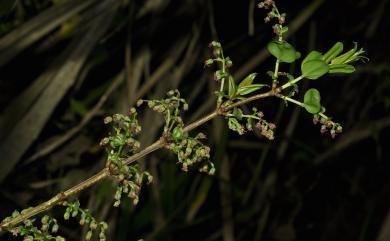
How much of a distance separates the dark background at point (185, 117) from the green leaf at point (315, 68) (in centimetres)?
78

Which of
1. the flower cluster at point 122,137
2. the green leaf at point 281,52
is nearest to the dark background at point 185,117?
the flower cluster at point 122,137

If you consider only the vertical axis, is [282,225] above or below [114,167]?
above

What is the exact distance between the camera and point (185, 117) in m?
2.20

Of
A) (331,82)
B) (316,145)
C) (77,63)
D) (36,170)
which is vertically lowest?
(36,170)

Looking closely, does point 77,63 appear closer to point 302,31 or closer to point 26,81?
point 26,81

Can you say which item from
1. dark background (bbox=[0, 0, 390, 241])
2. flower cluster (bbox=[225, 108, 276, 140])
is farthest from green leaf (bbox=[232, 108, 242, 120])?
dark background (bbox=[0, 0, 390, 241])

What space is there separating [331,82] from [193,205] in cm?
106

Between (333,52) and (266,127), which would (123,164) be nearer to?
(266,127)

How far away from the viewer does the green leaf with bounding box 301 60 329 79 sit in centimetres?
59

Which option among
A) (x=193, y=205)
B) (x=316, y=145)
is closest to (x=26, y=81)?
(x=193, y=205)

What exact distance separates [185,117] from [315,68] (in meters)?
1.62

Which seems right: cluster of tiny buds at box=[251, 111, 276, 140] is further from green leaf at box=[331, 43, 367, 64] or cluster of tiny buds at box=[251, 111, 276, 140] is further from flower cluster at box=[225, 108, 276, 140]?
green leaf at box=[331, 43, 367, 64]

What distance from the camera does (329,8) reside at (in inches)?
102

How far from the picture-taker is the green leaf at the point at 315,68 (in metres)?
0.59
